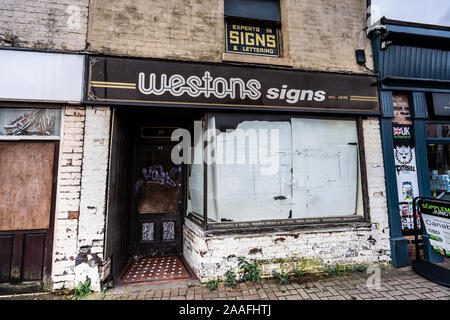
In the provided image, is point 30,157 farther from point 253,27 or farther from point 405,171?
point 405,171

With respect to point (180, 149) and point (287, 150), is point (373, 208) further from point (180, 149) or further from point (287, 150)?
point (180, 149)

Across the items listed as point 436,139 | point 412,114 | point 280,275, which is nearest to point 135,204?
point 280,275

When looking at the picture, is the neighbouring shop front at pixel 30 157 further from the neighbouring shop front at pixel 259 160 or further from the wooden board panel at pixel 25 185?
the neighbouring shop front at pixel 259 160

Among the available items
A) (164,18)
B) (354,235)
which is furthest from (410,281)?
(164,18)

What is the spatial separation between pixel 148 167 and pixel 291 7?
4.50 metres

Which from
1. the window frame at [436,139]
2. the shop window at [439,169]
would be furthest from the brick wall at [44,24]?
the shop window at [439,169]

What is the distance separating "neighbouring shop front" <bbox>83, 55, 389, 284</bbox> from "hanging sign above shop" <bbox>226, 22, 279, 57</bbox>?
61cm

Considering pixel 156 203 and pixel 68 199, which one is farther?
pixel 156 203

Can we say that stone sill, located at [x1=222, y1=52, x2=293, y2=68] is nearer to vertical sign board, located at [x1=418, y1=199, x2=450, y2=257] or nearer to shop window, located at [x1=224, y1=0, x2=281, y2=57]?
shop window, located at [x1=224, y1=0, x2=281, y2=57]

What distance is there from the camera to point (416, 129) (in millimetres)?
4562

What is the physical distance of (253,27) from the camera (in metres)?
4.51

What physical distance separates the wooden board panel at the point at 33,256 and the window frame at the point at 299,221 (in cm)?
247

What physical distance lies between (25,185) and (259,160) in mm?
3868

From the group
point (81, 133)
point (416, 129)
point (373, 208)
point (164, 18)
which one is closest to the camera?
point (81, 133)
